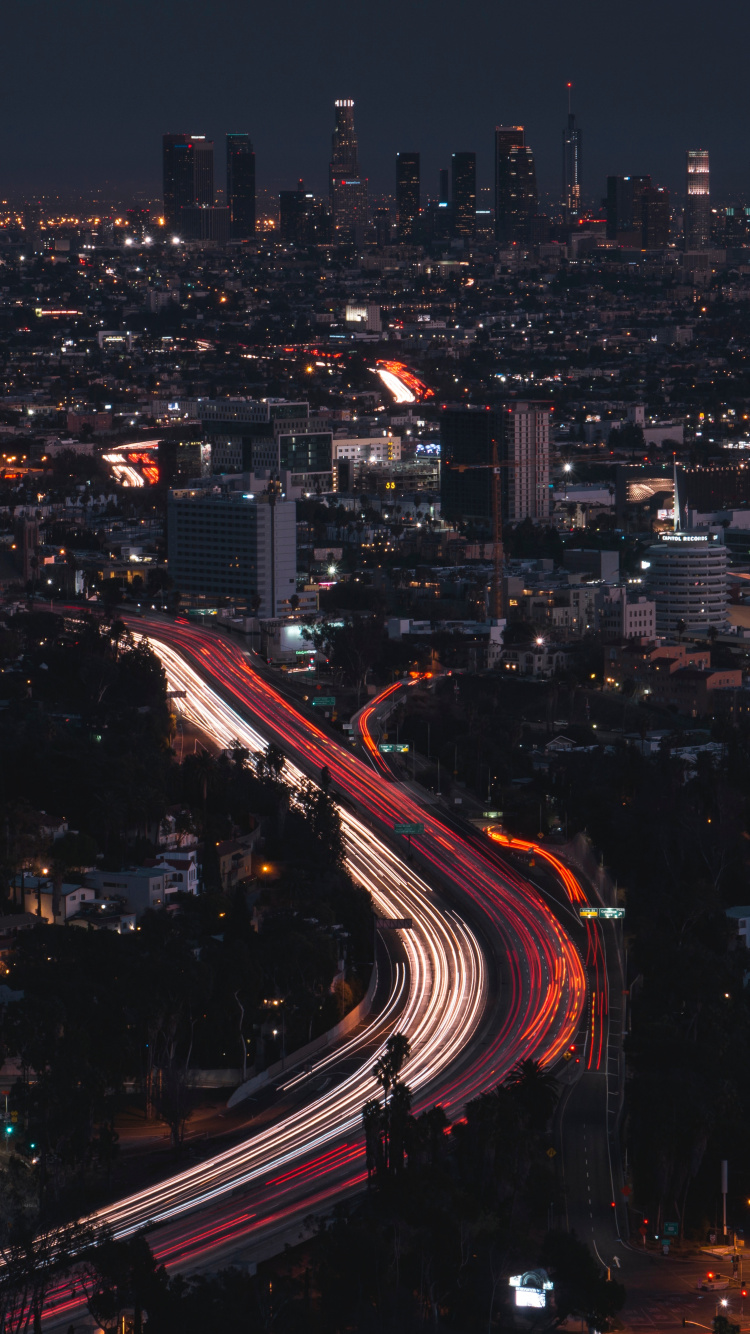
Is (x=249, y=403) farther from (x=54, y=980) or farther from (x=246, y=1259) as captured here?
(x=246, y=1259)

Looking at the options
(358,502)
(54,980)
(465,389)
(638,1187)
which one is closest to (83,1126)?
(54,980)

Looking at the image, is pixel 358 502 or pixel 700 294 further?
pixel 700 294

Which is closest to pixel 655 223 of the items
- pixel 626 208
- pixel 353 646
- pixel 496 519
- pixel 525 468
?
pixel 626 208

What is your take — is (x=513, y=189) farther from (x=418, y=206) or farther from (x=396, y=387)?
(x=396, y=387)

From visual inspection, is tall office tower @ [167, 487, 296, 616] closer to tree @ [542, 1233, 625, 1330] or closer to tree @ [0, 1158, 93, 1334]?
tree @ [0, 1158, 93, 1334]

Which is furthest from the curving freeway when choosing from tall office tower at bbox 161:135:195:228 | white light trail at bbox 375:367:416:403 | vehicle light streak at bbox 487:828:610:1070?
tall office tower at bbox 161:135:195:228

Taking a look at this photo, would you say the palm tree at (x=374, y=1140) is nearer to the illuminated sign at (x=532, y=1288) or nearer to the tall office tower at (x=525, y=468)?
the illuminated sign at (x=532, y=1288)
